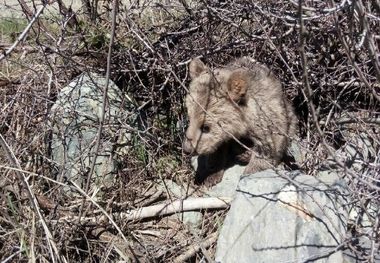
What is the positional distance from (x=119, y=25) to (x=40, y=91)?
3.34 feet

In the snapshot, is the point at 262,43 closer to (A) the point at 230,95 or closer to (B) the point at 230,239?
(A) the point at 230,95

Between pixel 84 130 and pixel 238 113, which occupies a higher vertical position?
pixel 238 113

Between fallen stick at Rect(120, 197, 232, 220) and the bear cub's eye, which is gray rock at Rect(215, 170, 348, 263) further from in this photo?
the bear cub's eye

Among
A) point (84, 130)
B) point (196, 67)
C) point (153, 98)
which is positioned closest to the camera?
point (196, 67)

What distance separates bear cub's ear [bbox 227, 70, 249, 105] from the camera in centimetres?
548

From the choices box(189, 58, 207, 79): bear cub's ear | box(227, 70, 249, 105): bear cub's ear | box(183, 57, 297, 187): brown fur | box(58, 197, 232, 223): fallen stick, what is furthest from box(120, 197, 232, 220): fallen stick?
box(189, 58, 207, 79): bear cub's ear

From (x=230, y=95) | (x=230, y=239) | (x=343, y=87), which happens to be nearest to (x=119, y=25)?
(x=230, y=95)

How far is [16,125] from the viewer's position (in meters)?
6.15

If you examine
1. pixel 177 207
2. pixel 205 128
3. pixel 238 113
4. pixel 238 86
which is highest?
pixel 238 86

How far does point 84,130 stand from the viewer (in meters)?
6.08

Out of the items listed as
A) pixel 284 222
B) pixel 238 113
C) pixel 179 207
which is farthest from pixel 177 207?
pixel 284 222

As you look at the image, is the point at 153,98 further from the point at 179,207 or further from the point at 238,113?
the point at 179,207

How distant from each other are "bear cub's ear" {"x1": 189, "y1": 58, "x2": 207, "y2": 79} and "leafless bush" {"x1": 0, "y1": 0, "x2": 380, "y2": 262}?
0.51ft

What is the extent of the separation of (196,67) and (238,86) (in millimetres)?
493
